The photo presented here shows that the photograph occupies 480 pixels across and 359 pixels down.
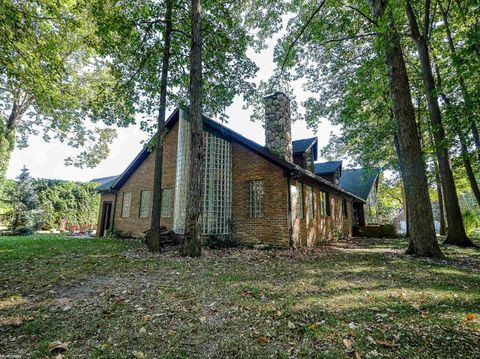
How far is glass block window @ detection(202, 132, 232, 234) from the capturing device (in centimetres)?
1071

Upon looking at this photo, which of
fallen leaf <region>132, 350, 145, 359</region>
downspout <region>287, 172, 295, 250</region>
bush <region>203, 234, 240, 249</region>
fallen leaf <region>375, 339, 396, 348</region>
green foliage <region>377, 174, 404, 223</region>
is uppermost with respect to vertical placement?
green foliage <region>377, 174, 404, 223</region>

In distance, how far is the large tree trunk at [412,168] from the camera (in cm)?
754

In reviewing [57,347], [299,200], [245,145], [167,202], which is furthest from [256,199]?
[57,347]

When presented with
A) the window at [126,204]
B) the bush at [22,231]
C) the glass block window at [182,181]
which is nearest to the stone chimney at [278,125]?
the glass block window at [182,181]

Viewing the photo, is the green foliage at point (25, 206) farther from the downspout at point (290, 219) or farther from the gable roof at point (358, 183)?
the gable roof at point (358, 183)

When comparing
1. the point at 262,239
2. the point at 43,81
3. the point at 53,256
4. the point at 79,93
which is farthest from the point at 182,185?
the point at 79,93

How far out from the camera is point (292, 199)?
10172mm

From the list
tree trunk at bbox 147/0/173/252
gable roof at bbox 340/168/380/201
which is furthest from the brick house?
gable roof at bbox 340/168/380/201

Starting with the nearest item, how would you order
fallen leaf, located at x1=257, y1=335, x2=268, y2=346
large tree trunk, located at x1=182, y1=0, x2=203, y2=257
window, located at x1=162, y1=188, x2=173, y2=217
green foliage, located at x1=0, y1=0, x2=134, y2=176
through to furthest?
fallen leaf, located at x1=257, y1=335, x2=268, y2=346 < green foliage, located at x1=0, y1=0, x2=134, y2=176 < large tree trunk, located at x1=182, y1=0, x2=203, y2=257 < window, located at x1=162, y1=188, x2=173, y2=217

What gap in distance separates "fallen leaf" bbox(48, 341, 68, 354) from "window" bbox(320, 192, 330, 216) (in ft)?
42.4

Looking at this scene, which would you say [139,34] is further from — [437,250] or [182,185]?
[437,250]

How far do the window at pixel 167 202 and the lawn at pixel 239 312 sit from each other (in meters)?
7.18

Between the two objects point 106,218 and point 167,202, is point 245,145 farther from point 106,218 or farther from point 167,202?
point 106,218

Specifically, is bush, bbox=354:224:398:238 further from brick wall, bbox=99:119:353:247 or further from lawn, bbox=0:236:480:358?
lawn, bbox=0:236:480:358
